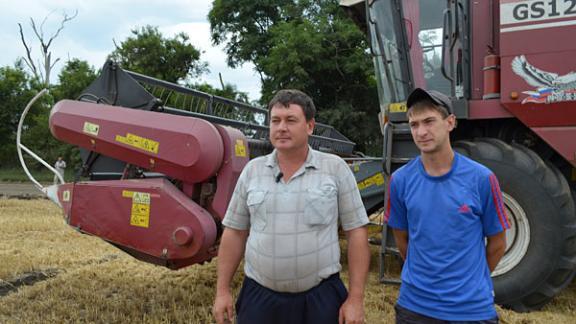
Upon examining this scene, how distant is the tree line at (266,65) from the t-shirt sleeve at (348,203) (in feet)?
35.5

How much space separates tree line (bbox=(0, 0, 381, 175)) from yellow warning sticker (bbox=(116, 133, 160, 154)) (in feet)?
32.2

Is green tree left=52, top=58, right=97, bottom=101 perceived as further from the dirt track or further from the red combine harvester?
the red combine harvester

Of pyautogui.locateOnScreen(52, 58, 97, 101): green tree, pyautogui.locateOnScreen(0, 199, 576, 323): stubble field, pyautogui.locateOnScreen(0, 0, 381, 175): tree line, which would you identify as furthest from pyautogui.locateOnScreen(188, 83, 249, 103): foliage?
pyautogui.locateOnScreen(0, 199, 576, 323): stubble field

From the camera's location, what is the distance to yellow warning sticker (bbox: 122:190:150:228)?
9.95 ft

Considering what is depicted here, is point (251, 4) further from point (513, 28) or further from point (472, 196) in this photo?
point (472, 196)

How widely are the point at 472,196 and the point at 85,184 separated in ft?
8.23

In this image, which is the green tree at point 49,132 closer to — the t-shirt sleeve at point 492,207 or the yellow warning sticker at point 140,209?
the yellow warning sticker at point 140,209

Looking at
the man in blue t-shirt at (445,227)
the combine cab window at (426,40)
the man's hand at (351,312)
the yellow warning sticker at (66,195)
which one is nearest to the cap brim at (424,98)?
the man in blue t-shirt at (445,227)

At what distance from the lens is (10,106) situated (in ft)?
76.7

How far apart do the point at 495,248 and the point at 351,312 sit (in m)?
0.57

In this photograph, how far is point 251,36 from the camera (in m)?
20.5

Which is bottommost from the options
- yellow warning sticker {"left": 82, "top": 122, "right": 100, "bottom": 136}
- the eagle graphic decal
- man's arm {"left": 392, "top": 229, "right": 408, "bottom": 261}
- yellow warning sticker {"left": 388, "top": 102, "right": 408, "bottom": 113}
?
man's arm {"left": 392, "top": 229, "right": 408, "bottom": 261}

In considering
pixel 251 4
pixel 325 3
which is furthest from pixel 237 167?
pixel 251 4

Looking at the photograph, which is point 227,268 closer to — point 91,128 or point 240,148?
point 240,148
